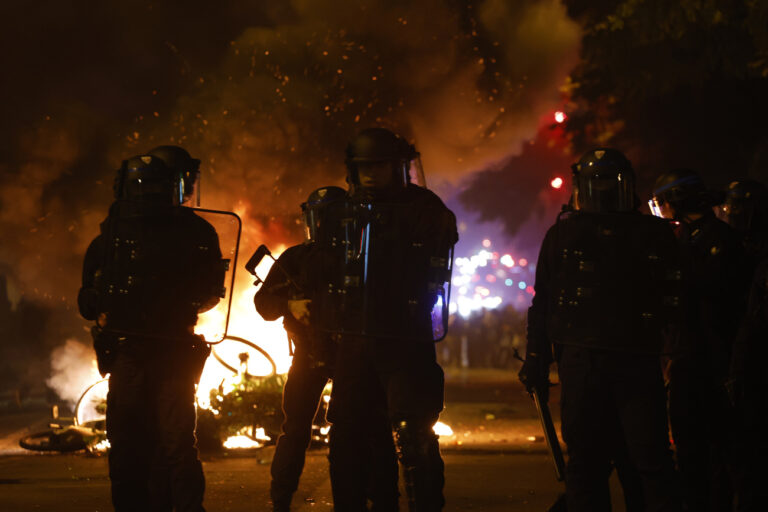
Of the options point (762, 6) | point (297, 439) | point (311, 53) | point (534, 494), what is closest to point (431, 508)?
point (297, 439)

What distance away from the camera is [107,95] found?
14.3 meters

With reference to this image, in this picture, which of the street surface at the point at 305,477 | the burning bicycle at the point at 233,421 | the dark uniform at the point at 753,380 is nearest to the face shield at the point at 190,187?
the street surface at the point at 305,477

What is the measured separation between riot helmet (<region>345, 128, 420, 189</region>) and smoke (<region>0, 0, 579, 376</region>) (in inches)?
334

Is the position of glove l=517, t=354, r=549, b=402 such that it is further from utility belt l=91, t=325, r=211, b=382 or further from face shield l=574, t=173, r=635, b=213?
utility belt l=91, t=325, r=211, b=382

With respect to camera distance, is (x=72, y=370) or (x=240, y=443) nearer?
(x=240, y=443)

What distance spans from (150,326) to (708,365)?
290 cm

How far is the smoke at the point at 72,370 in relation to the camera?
47.4ft

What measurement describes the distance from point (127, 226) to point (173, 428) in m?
1.08

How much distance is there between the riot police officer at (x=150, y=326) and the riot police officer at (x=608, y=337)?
1.74m

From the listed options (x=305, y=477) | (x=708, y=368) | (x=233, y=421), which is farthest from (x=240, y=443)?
(x=708, y=368)

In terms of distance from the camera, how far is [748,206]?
19.2 feet

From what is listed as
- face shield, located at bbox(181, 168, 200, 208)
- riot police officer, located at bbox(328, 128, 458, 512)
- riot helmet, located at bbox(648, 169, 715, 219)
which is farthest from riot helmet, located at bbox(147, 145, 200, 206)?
riot helmet, located at bbox(648, 169, 715, 219)

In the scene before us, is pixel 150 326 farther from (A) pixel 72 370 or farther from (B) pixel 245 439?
(A) pixel 72 370

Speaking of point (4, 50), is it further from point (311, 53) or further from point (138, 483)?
point (138, 483)
